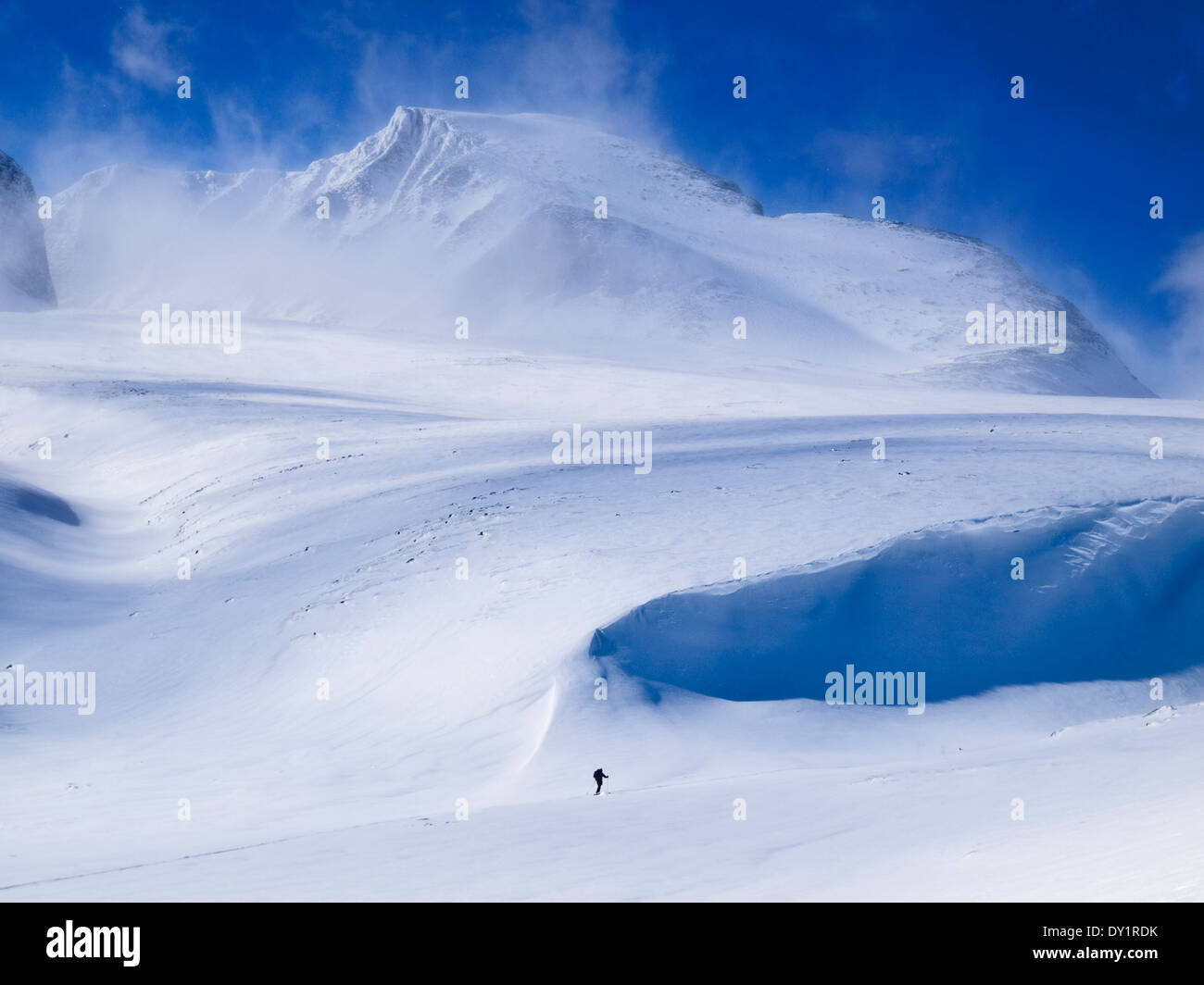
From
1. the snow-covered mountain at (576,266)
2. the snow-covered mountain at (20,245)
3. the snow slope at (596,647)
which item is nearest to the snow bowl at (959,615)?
the snow slope at (596,647)

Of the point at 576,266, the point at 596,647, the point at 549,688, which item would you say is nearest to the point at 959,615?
the point at 596,647

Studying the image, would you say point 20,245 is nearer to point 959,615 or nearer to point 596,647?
point 596,647

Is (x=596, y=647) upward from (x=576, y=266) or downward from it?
downward

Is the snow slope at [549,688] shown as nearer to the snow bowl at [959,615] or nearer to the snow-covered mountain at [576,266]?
the snow bowl at [959,615]

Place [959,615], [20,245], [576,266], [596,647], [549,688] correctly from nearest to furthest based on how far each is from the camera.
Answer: [549,688] < [596,647] < [959,615] < [20,245] < [576,266]

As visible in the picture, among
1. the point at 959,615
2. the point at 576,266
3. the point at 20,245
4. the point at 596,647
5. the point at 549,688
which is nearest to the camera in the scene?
the point at 549,688

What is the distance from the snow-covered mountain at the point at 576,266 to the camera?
2899 inches

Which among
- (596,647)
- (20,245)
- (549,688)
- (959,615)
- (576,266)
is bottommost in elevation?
(549,688)

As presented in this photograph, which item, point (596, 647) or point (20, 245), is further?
point (20, 245)

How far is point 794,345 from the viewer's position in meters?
73.4

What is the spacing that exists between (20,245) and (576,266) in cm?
4888

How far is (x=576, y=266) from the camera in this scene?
9638 centimetres

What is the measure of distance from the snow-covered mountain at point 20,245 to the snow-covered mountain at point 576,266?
1509 cm
